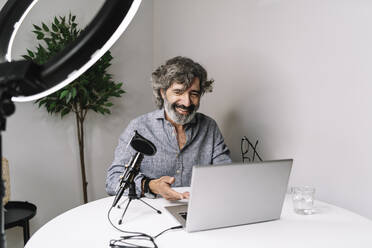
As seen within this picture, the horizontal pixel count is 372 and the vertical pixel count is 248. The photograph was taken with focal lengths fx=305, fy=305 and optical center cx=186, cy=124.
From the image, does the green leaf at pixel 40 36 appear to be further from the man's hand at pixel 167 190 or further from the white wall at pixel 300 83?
the man's hand at pixel 167 190

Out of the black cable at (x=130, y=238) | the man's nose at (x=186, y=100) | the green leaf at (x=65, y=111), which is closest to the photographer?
the black cable at (x=130, y=238)

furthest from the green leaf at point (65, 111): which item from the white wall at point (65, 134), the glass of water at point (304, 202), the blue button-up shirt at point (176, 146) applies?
the glass of water at point (304, 202)

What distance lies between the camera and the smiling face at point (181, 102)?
1914 millimetres

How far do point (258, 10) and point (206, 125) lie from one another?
844mm

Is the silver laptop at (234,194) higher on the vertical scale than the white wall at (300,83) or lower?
lower

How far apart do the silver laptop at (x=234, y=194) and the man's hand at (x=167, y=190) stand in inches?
7.1

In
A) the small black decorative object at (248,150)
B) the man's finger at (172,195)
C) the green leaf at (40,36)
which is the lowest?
the man's finger at (172,195)

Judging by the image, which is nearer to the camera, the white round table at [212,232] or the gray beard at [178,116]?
the white round table at [212,232]

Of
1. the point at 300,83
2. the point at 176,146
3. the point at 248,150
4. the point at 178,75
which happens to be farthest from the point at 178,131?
the point at 300,83

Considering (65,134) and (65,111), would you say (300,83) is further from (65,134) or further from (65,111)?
(65,134)

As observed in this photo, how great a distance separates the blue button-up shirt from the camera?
1.90 m

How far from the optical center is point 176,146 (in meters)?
1.93

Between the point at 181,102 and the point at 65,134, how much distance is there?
1.25m

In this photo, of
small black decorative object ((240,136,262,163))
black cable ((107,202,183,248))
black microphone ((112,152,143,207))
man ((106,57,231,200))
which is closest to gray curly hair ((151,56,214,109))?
man ((106,57,231,200))
